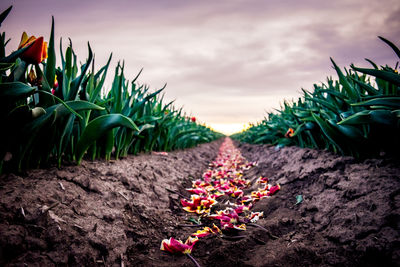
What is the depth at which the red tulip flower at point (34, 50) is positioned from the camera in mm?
1054

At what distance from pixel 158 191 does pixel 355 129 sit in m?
1.52

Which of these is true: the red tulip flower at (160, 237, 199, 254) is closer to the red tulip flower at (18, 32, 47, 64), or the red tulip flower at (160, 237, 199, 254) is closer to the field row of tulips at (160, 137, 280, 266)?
the field row of tulips at (160, 137, 280, 266)

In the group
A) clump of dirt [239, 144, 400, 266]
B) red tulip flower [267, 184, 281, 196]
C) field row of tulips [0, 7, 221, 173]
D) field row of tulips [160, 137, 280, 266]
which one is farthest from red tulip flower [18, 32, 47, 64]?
red tulip flower [267, 184, 281, 196]

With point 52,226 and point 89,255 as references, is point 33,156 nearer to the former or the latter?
point 52,226

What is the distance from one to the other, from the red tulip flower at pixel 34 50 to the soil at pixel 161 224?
58 cm

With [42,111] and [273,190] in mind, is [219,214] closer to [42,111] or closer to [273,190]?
[273,190]

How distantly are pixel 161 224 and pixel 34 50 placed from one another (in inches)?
46.3

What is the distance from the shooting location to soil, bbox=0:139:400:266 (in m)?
0.83

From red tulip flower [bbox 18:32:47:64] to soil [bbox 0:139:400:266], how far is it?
1.89ft

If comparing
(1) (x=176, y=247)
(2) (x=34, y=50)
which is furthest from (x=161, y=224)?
(2) (x=34, y=50)

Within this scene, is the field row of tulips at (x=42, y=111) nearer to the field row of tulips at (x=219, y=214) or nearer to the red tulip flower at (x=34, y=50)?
the red tulip flower at (x=34, y=50)

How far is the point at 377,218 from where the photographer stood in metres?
0.96

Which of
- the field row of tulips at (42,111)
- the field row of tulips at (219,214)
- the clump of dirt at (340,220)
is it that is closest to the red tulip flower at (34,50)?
the field row of tulips at (42,111)

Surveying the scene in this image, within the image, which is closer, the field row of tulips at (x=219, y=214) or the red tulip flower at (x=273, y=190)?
the field row of tulips at (x=219, y=214)
